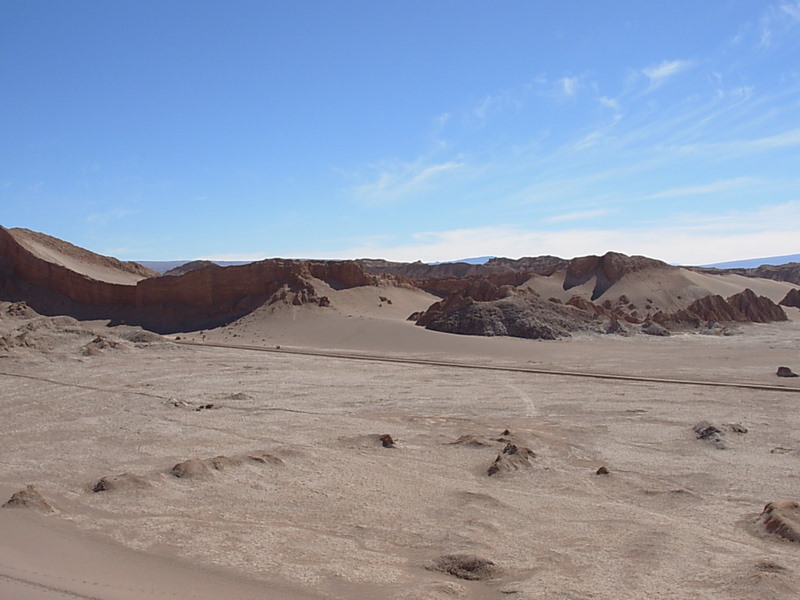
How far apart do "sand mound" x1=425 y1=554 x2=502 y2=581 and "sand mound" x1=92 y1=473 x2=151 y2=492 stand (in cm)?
435

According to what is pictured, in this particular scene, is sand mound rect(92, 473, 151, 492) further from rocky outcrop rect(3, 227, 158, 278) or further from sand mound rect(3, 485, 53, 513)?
rocky outcrop rect(3, 227, 158, 278)

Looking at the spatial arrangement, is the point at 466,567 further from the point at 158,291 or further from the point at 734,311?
the point at 734,311

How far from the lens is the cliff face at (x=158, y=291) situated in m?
41.0

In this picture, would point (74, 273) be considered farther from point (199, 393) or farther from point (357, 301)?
point (199, 393)

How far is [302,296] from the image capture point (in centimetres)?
4059

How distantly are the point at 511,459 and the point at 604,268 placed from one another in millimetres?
43046

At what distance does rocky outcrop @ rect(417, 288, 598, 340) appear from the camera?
114 feet

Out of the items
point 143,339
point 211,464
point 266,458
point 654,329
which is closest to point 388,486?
point 266,458

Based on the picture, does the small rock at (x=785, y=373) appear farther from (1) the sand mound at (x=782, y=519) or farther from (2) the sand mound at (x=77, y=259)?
(2) the sand mound at (x=77, y=259)

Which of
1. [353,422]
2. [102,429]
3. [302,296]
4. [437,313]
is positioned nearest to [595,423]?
[353,422]

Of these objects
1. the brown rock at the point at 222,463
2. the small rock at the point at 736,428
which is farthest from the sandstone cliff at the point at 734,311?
the brown rock at the point at 222,463

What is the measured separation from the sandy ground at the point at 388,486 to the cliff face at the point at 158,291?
62.2ft

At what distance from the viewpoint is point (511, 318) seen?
35.6m

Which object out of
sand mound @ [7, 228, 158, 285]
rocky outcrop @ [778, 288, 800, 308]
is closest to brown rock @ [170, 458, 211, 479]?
sand mound @ [7, 228, 158, 285]
